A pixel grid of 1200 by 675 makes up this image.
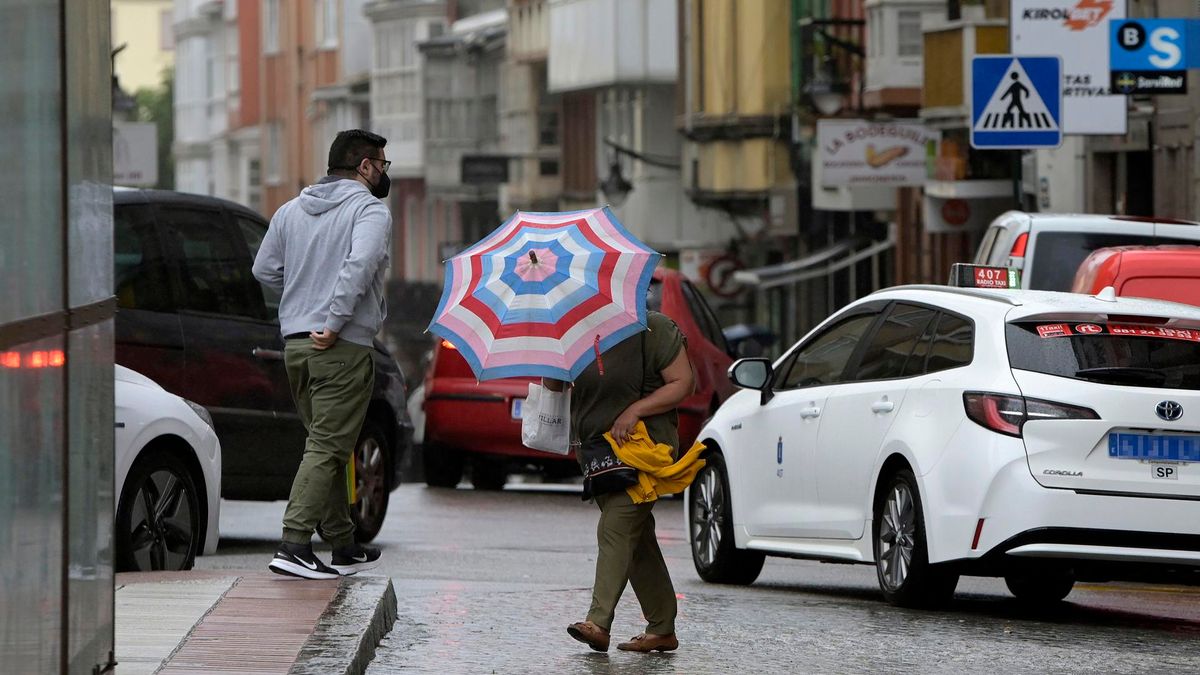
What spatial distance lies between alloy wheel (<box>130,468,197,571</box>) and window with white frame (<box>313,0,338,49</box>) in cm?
7488

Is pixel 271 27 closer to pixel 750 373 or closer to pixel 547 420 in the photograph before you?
pixel 750 373

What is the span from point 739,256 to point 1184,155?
25816 millimetres

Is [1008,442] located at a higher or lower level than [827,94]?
lower

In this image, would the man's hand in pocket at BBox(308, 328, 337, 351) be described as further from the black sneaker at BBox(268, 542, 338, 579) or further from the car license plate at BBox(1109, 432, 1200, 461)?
the car license plate at BBox(1109, 432, 1200, 461)

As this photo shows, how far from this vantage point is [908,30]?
37.4 meters

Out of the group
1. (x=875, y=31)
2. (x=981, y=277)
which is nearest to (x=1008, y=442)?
(x=981, y=277)

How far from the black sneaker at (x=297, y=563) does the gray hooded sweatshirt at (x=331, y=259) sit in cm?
84

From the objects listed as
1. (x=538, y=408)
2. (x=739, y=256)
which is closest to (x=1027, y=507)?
(x=538, y=408)

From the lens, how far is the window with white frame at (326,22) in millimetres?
86750

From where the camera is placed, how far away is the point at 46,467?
5.52 metres

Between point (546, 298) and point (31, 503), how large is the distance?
4.13 m

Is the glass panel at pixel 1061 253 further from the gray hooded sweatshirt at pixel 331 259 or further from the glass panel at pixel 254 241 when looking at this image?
the gray hooded sweatshirt at pixel 331 259

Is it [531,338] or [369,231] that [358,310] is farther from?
[531,338]

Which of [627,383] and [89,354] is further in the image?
[627,383]
